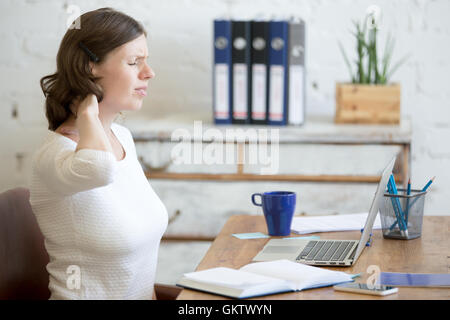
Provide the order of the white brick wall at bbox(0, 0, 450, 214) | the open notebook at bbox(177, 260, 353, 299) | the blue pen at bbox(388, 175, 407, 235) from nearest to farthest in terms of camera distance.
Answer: the open notebook at bbox(177, 260, 353, 299) → the blue pen at bbox(388, 175, 407, 235) → the white brick wall at bbox(0, 0, 450, 214)

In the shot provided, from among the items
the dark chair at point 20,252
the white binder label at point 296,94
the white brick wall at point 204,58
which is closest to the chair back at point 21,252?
the dark chair at point 20,252

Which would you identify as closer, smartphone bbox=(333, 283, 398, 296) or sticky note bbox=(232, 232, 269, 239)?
smartphone bbox=(333, 283, 398, 296)

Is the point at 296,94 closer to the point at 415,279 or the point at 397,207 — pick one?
the point at 397,207

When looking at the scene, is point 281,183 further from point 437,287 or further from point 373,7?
point 437,287

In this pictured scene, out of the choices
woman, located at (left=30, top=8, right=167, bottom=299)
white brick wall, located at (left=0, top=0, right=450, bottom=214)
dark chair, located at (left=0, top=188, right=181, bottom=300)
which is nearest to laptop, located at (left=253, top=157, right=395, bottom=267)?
woman, located at (left=30, top=8, right=167, bottom=299)

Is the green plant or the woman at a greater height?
the green plant

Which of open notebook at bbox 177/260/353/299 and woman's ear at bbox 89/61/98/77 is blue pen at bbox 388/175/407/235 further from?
woman's ear at bbox 89/61/98/77

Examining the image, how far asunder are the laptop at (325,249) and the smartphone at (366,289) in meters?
0.14

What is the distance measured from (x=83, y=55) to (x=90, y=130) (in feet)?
0.67

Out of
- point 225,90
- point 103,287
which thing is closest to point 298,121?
point 225,90

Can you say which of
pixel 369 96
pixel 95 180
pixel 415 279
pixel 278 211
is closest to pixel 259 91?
pixel 369 96

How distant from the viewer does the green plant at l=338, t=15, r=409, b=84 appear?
2.22 meters

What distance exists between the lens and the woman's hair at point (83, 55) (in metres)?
1.34

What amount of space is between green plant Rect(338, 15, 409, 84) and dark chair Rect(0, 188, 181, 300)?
128cm
